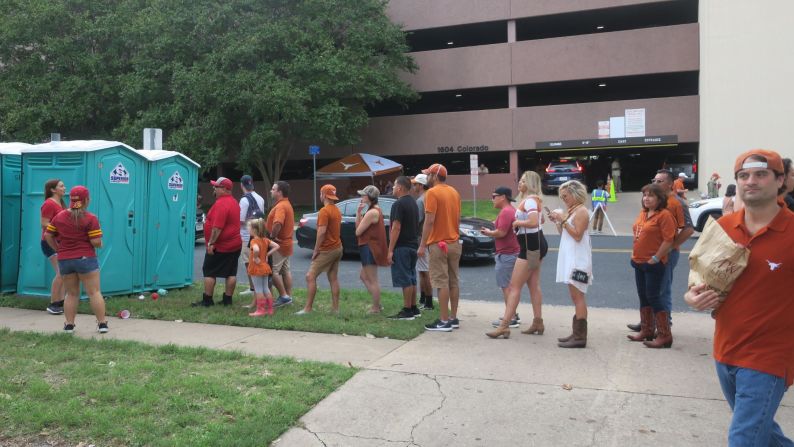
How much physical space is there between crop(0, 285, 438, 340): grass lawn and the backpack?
4.13ft

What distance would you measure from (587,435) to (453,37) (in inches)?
1296

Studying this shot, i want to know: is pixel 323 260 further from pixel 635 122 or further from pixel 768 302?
pixel 635 122

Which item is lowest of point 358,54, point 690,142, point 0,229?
point 0,229

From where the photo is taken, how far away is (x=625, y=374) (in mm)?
5176

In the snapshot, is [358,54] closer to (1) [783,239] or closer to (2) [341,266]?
(2) [341,266]

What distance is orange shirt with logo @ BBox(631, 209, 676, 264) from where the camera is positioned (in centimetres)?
582

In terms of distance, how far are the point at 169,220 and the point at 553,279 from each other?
651 centimetres

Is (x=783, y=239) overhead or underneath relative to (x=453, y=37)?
underneath

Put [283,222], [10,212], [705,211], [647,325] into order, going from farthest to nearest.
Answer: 1. [705,211]
2. [10,212]
3. [283,222]
4. [647,325]

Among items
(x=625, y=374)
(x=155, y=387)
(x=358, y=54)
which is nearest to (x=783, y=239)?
(x=625, y=374)

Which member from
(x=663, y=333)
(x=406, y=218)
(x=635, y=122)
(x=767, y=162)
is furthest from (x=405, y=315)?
(x=635, y=122)

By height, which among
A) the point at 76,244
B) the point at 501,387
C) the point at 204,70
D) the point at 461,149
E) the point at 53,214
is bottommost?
the point at 501,387

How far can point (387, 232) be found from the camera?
12.5 meters

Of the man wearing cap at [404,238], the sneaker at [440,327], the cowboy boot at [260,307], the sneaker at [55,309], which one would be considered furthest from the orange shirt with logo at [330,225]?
the sneaker at [55,309]
